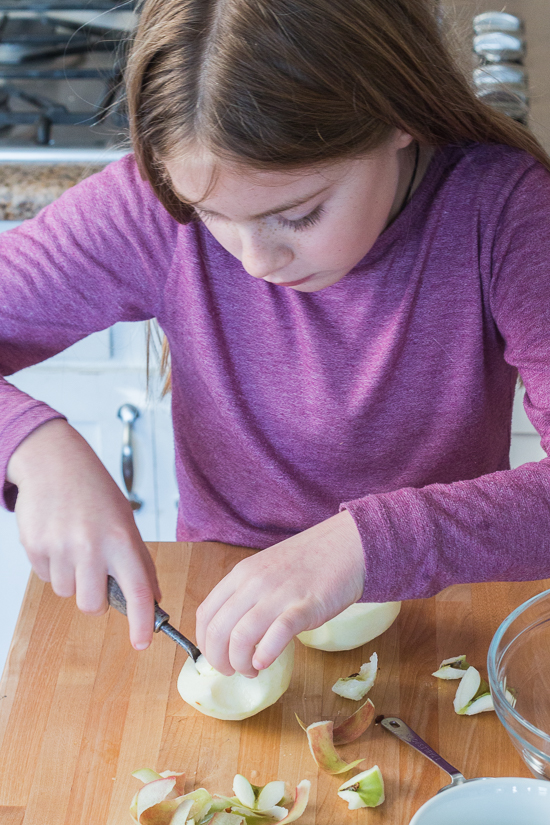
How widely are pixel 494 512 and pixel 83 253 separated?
1.60 ft

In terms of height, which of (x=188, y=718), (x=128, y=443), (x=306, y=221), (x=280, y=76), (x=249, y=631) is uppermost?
(x=280, y=76)

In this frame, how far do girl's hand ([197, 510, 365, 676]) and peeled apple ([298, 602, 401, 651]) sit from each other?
0.24 feet

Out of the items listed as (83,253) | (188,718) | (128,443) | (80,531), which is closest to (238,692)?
(188,718)

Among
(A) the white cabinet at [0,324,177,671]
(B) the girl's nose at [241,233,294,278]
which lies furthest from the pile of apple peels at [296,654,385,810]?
(A) the white cabinet at [0,324,177,671]

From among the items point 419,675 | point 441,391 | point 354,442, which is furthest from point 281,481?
point 419,675

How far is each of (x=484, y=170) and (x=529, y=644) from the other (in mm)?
440

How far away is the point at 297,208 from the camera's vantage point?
2.25 ft

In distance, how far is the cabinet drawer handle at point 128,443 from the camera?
4.58ft

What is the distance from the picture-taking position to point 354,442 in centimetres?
96

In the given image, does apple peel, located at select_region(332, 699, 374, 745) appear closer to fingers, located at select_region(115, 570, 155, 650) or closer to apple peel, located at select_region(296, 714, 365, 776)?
apple peel, located at select_region(296, 714, 365, 776)

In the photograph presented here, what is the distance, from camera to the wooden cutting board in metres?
0.66

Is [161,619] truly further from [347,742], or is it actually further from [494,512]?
[494,512]

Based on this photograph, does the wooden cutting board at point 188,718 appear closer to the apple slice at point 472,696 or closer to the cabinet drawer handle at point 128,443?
the apple slice at point 472,696

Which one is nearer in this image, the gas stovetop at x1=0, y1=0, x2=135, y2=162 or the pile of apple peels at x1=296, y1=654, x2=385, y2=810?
the pile of apple peels at x1=296, y1=654, x2=385, y2=810
